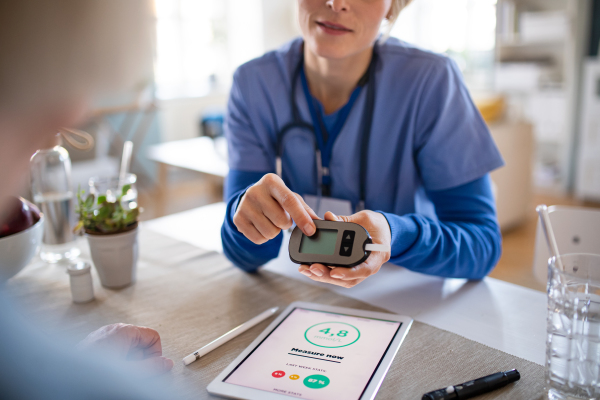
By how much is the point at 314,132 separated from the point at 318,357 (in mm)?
630

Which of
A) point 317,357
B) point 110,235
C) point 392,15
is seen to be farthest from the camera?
point 392,15

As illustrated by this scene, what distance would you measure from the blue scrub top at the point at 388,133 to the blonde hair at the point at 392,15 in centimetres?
3

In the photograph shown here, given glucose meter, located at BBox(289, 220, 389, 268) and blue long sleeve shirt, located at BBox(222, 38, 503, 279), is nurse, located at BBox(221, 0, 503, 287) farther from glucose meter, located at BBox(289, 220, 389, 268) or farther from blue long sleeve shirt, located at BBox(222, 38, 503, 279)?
glucose meter, located at BBox(289, 220, 389, 268)

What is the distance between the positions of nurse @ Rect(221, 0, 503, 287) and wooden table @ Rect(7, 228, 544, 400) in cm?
9

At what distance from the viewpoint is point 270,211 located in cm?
76

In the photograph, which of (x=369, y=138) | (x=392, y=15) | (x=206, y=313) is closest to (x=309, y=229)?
(x=206, y=313)

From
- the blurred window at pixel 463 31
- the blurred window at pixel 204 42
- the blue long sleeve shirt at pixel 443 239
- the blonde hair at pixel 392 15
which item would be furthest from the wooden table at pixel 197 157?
the blurred window at pixel 463 31

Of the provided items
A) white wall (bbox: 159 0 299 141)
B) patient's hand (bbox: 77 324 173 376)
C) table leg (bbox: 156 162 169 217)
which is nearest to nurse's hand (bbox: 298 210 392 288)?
patient's hand (bbox: 77 324 173 376)

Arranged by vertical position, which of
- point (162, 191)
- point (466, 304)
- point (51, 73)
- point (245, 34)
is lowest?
point (162, 191)

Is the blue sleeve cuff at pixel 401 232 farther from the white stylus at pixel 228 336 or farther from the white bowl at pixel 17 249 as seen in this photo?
the white bowl at pixel 17 249

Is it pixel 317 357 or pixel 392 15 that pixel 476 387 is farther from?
pixel 392 15

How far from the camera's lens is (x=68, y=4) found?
302mm

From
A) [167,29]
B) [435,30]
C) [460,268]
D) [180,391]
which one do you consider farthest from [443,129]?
[435,30]

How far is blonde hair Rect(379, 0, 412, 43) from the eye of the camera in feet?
3.57
